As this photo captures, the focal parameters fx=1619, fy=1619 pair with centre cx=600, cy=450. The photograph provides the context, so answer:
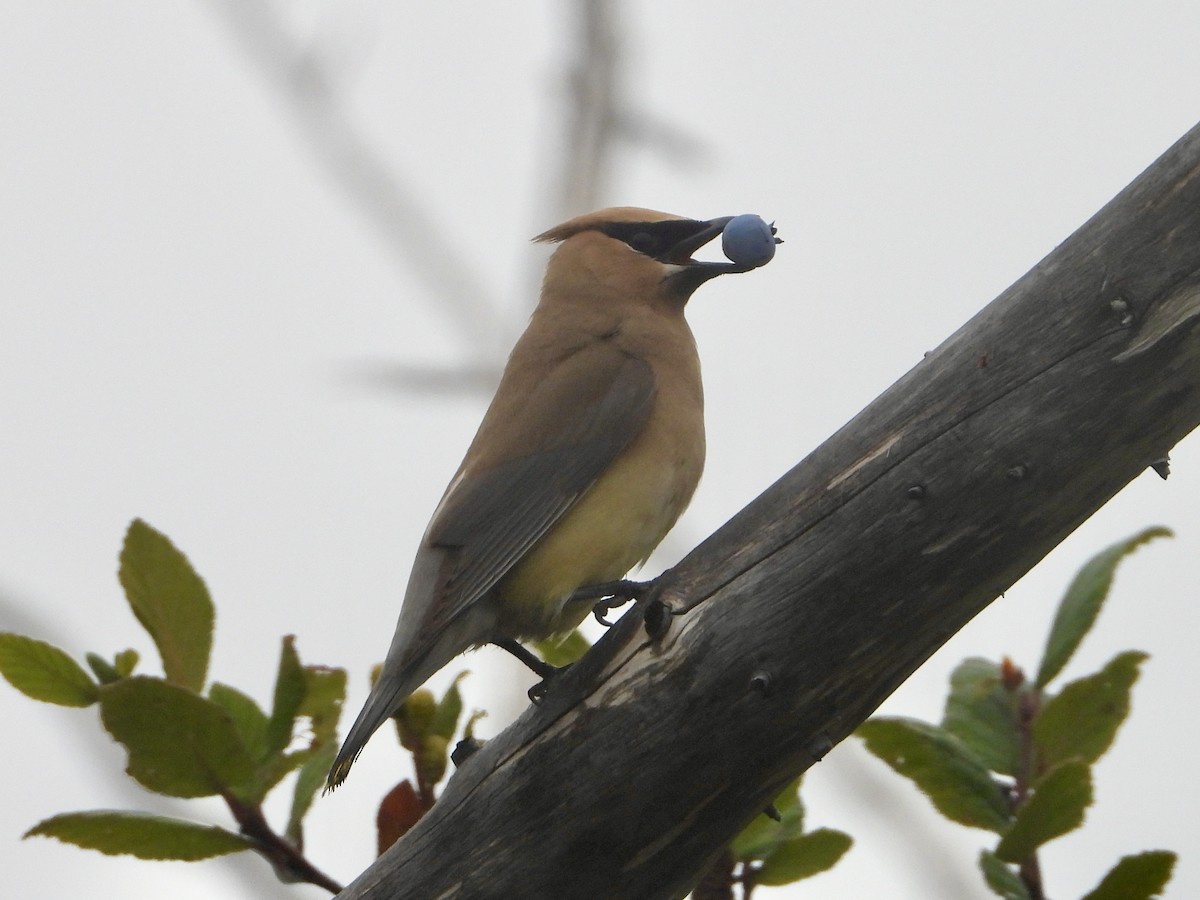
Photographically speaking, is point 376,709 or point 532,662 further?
point 532,662

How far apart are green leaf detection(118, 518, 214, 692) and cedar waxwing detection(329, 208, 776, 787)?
397mm

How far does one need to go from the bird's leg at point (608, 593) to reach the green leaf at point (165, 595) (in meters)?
0.89

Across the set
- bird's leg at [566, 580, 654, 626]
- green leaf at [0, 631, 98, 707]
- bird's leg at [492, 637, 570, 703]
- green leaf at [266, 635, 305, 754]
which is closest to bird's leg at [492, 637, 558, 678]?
bird's leg at [492, 637, 570, 703]

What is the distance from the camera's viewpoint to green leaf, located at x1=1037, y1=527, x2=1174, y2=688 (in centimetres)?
276

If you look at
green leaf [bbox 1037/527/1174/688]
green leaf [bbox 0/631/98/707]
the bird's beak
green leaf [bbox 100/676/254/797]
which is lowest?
green leaf [bbox 1037/527/1174/688]

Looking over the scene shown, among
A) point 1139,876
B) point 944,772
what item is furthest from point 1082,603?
point 1139,876

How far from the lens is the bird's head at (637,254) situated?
4.18 metres

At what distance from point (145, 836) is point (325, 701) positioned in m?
0.42

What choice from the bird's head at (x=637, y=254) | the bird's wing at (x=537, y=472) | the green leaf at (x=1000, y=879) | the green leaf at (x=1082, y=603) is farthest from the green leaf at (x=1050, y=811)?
the bird's head at (x=637, y=254)

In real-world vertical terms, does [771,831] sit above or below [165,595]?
below

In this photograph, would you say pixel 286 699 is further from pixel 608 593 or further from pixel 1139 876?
pixel 1139 876

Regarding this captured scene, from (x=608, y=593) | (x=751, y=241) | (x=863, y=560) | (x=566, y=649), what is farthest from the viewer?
(x=751, y=241)

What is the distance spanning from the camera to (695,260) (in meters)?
4.24

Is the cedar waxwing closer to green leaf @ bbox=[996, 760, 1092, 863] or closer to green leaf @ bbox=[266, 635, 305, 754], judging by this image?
green leaf @ bbox=[266, 635, 305, 754]
